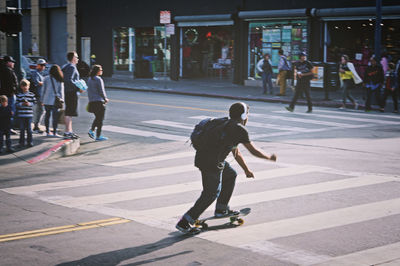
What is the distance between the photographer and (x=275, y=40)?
31.6 meters

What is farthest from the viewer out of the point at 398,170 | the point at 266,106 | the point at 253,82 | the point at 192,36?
the point at 192,36

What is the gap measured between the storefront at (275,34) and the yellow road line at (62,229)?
23.1 metres

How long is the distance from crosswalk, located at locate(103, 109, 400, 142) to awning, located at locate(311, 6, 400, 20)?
23.8ft

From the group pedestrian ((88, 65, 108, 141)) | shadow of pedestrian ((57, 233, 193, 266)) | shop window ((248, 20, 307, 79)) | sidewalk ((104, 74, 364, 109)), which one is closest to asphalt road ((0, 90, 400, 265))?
shadow of pedestrian ((57, 233, 193, 266))

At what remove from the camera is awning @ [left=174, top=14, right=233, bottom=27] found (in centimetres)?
3312

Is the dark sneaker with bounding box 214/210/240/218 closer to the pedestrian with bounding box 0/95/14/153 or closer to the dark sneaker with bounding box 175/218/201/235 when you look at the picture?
the dark sneaker with bounding box 175/218/201/235

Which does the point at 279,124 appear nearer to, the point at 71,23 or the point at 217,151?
the point at 217,151

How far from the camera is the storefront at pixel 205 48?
3528cm

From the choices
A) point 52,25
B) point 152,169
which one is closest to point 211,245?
point 152,169

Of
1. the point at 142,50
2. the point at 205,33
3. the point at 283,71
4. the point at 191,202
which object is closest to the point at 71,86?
the point at 191,202

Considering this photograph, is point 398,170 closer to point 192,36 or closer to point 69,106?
point 69,106

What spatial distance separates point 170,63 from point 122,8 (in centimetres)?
532

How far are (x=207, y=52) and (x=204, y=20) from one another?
3564mm

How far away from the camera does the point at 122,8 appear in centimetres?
3956
